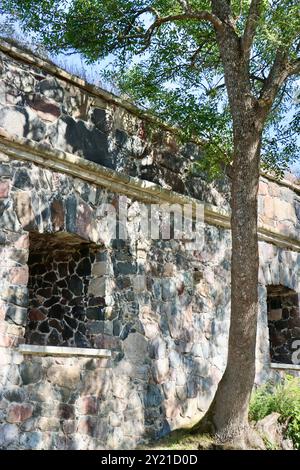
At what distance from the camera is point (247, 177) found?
21.9ft

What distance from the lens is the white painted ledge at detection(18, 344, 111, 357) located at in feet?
19.2

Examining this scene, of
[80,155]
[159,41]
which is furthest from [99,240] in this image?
[159,41]

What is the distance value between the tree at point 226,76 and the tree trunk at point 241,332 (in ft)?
0.03

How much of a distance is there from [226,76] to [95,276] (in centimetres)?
259

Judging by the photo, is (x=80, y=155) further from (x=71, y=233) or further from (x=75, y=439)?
(x=75, y=439)

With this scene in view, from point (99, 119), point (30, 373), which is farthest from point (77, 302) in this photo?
point (99, 119)

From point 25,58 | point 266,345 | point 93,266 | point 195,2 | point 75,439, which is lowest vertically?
point 75,439

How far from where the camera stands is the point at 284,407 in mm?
7207

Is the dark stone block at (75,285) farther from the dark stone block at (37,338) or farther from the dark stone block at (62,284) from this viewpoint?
the dark stone block at (37,338)

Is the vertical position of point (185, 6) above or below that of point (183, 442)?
above

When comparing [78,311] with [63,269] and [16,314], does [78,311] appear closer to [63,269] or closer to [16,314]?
[63,269]

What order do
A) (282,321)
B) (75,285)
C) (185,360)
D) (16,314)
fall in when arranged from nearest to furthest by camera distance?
1. (16,314)
2. (75,285)
3. (185,360)
4. (282,321)

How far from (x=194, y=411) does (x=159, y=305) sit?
1.34 meters

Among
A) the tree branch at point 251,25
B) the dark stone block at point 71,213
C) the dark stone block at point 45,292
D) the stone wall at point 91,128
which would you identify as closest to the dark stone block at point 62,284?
the dark stone block at point 45,292
